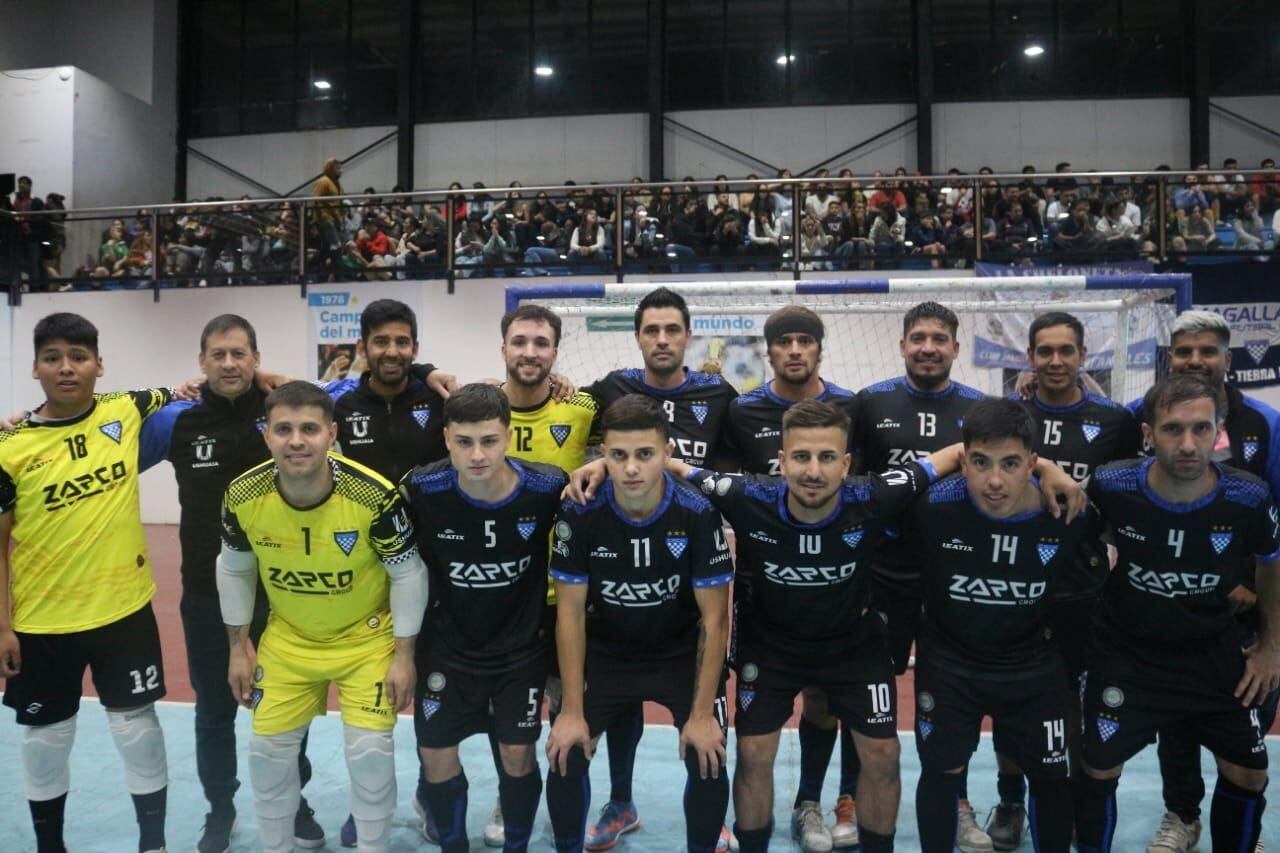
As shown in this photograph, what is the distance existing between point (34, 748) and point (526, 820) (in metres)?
1.94

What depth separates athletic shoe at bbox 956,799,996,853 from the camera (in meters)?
3.78

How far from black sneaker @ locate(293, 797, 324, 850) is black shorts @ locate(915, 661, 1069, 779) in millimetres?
2610

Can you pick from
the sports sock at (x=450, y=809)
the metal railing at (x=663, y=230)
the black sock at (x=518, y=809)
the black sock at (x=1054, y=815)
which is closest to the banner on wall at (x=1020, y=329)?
the metal railing at (x=663, y=230)

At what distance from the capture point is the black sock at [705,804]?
329 centimetres

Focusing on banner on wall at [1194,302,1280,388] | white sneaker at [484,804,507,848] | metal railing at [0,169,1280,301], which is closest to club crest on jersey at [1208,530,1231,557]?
white sneaker at [484,804,507,848]

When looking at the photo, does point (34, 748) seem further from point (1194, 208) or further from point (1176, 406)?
point (1194, 208)

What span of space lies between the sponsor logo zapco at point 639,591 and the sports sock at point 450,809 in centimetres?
94

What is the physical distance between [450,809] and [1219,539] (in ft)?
9.85

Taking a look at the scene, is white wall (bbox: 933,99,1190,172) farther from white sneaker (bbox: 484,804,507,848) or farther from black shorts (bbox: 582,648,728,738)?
white sneaker (bbox: 484,804,507,848)

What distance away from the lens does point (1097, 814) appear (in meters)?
3.28

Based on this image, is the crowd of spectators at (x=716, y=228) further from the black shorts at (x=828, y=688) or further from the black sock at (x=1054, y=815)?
the black sock at (x=1054, y=815)

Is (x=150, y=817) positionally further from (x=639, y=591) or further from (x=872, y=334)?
(x=872, y=334)

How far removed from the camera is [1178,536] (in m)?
3.18

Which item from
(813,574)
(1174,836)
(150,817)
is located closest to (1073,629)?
(1174,836)
